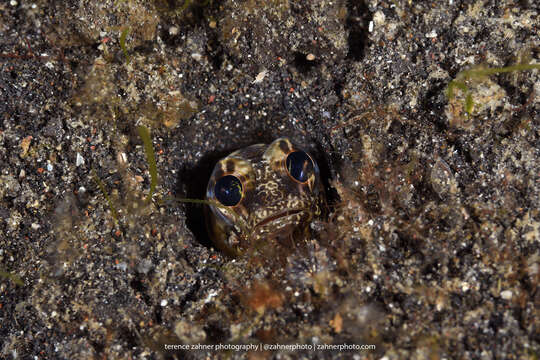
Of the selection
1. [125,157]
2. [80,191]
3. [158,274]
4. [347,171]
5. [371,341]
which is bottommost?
[371,341]

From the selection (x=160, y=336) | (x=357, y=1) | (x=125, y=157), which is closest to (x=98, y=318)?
(x=160, y=336)

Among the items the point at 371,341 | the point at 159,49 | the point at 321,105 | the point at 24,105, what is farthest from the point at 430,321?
the point at 24,105

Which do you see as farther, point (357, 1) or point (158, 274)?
point (357, 1)

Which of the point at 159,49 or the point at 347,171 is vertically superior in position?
the point at 159,49

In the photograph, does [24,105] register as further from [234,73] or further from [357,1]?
[357,1]

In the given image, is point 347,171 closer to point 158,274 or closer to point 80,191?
point 158,274

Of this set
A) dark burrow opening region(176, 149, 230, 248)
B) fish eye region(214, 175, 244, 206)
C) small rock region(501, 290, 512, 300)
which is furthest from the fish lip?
small rock region(501, 290, 512, 300)

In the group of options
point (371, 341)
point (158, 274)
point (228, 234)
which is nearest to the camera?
point (371, 341)

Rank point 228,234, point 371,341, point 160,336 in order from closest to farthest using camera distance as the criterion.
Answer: point 371,341 → point 160,336 → point 228,234
